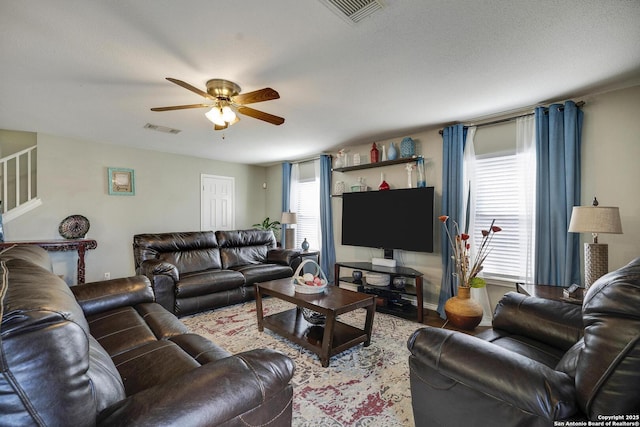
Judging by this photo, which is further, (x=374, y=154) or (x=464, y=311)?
(x=374, y=154)

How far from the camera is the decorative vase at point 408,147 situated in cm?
380

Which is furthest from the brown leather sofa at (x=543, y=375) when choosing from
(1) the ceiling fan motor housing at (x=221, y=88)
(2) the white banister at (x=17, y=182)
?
(2) the white banister at (x=17, y=182)

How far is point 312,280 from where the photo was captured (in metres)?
2.75

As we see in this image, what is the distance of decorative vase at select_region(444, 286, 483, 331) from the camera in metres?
2.74

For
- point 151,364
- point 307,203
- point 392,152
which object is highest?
point 392,152

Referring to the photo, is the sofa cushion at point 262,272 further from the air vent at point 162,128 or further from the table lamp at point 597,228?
the table lamp at point 597,228

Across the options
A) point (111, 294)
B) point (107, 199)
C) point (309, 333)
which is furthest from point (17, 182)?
point (309, 333)

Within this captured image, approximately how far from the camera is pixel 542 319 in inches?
66.5

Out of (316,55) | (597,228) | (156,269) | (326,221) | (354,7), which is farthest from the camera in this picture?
(326,221)

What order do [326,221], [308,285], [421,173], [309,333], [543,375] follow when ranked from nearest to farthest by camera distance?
[543,375], [309,333], [308,285], [421,173], [326,221]

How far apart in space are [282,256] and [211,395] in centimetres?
365

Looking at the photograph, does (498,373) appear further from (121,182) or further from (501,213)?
(121,182)

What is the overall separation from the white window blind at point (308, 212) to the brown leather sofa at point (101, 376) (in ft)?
13.0

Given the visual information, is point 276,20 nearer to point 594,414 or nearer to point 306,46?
point 306,46
